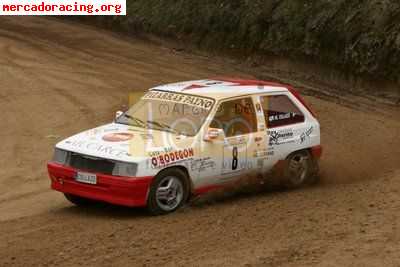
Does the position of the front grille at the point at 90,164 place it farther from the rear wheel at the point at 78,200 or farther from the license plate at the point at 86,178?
the rear wheel at the point at 78,200

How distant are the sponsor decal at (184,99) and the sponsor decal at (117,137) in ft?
2.95

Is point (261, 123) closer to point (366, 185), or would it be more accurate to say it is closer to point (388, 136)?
point (366, 185)

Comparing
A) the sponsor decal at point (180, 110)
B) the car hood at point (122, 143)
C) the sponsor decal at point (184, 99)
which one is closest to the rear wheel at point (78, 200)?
the car hood at point (122, 143)

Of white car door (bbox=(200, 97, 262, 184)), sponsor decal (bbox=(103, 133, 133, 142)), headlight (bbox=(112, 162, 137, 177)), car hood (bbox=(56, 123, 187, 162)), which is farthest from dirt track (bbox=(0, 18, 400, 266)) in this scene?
sponsor decal (bbox=(103, 133, 133, 142))

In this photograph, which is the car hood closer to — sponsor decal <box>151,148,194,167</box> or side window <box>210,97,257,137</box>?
sponsor decal <box>151,148,194,167</box>

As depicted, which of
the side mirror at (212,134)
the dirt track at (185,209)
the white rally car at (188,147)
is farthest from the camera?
the side mirror at (212,134)

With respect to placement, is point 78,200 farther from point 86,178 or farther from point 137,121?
point 137,121

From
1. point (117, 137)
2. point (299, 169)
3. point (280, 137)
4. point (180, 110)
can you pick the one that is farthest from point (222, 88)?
point (117, 137)

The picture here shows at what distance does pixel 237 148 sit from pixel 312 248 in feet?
9.84

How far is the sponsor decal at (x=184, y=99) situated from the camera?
10.0 metres

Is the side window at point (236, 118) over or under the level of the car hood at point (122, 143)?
over

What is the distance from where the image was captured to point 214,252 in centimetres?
732

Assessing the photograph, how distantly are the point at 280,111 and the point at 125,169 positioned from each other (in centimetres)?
277

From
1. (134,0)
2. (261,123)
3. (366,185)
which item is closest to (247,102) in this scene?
(261,123)
